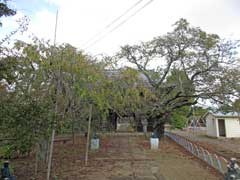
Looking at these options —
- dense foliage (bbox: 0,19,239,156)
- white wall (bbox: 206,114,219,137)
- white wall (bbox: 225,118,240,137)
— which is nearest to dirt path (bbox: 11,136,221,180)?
dense foliage (bbox: 0,19,239,156)

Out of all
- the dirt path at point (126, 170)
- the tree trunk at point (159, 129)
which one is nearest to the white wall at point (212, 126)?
the tree trunk at point (159, 129)

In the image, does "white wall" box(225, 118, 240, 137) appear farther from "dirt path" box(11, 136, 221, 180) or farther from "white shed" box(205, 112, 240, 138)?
"dirt path" box(11, 136, 221, 180)

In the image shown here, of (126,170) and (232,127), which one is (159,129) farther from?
(126,170)

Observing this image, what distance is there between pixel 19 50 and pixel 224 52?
10.4 m

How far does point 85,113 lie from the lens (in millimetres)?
9852

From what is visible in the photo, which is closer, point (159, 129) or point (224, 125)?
point (159, 129)

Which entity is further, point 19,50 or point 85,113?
point 85,113

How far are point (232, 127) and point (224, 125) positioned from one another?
86cm

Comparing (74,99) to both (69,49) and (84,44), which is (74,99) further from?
(84,44)

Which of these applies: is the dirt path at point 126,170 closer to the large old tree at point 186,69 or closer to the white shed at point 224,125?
the large old tree at point 186,69

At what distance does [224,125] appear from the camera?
24.7m

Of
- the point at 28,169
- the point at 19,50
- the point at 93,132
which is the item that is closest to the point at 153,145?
the point at 93,132

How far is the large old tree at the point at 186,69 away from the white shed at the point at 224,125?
366 inches

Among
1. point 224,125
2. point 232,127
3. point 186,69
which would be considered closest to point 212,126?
point 224,125
